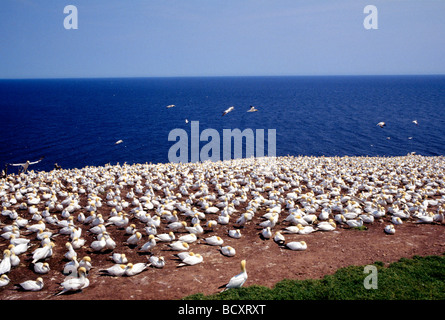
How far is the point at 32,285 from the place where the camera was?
9211 millimetres

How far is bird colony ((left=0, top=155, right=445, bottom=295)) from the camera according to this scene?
35.4 ft

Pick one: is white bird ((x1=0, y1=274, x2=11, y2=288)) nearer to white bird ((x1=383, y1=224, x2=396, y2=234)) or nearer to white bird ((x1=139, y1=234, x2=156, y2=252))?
white bird ((x1=139, y1=234, x2=156, y2=252))

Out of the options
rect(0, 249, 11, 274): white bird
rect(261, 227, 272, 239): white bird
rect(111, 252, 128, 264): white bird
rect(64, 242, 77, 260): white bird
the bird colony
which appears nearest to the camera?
rect(0, 249, 11, 274): white bird

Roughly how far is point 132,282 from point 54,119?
96.8 metres

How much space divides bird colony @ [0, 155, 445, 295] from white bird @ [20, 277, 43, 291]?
31mm

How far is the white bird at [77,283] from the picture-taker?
8.97 meters

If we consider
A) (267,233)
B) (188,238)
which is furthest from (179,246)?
(267,233)

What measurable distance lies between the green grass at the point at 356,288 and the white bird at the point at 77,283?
3243mm

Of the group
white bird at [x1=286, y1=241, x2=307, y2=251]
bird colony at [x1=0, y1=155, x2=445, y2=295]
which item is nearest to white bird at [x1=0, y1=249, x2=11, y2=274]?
bird colony at [x1=0, y1=155, x2=445, y2=295]

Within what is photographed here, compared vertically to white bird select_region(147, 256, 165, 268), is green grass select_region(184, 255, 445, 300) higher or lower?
lower

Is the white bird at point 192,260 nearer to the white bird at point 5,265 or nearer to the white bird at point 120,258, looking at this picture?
the white bird at point 120,258

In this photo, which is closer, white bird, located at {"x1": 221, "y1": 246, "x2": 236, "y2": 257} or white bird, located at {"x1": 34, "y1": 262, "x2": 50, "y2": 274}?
white bird, located at {"x1": 34, "y1": 262, "x2": 50, "y2": 274}

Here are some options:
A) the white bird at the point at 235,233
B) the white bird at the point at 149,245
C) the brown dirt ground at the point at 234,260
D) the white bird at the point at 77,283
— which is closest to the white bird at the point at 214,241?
the brown dirt ground at the point at 234,260

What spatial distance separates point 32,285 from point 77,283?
1495 mm
